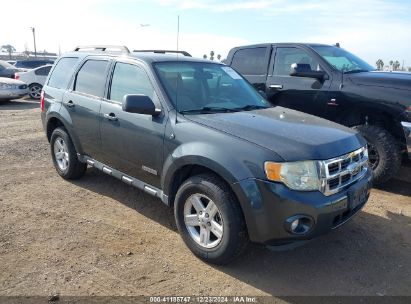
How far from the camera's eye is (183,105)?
3988 mm

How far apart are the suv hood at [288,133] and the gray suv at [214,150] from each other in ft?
0.04

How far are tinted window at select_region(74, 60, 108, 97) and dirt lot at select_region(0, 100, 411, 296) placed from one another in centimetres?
136

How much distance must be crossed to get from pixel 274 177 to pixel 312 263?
1116mm

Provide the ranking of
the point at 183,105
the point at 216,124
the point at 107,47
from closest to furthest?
1. the point at 216,124
2. the point at 183,105
3. the point at 107,47

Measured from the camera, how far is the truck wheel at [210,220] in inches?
130

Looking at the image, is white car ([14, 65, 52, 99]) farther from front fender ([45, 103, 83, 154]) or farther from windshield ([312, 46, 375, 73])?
windshield ([312, 46, 375, 73])

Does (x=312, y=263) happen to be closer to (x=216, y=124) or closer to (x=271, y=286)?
(x=271, y=286)

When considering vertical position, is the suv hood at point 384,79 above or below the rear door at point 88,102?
above

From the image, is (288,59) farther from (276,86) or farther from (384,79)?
(384,79)

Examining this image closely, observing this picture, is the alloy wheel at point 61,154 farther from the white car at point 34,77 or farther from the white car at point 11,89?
the white car at point 34,77

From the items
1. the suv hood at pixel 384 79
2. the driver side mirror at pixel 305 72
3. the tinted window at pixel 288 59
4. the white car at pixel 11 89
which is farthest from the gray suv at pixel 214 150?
the white car at pixel 11 89

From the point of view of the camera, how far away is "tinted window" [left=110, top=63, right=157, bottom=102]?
13.9 feet

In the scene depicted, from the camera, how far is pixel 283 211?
10.1ft

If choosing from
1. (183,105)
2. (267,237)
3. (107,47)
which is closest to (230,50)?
(107,47)
